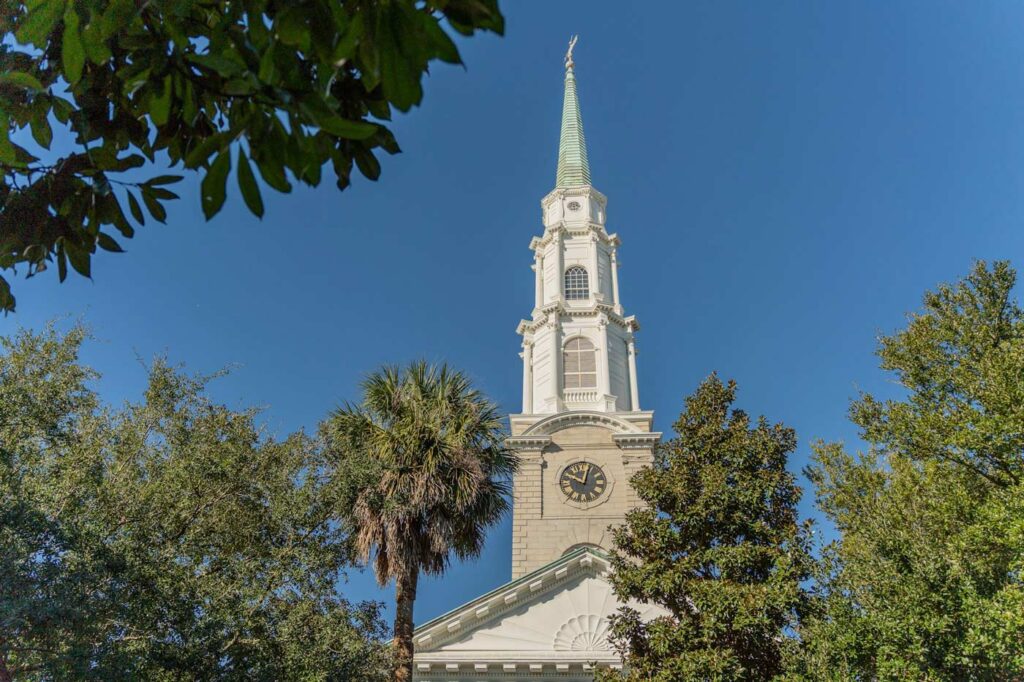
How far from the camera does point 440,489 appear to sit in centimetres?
1830

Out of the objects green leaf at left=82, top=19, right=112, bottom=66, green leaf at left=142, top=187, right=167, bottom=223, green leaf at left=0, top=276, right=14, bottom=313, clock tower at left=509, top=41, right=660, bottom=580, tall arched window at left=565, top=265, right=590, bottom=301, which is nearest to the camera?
green leaf at left=82, top=19, right=112, bottom=66

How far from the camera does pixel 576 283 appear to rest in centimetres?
4522

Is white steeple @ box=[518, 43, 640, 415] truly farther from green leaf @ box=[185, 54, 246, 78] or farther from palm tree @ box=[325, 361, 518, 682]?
green leaf @ box=[185, 54, 246, 78]

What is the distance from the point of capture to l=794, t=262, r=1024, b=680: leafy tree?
Result: 1392 cm

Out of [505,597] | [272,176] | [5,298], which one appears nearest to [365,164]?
[272,176]

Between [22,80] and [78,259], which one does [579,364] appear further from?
[22,80]

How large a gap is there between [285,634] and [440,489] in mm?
4884

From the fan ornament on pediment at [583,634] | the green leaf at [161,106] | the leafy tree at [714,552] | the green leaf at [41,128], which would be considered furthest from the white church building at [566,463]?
the green leaf at [161,106]

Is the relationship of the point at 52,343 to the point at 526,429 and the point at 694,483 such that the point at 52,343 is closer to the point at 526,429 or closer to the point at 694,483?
the point at 694,483

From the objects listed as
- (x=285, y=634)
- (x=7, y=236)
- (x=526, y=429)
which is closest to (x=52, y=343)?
(x=285, y=634)

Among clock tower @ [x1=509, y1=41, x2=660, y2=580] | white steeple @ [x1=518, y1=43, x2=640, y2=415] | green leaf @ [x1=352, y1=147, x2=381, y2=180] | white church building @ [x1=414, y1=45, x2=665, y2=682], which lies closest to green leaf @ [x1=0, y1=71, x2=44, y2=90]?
green leaf @ [x1=352, y1=147, x2=381, y2=180]

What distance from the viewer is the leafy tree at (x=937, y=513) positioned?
13.9 m

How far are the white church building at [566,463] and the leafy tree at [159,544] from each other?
30.4 feet

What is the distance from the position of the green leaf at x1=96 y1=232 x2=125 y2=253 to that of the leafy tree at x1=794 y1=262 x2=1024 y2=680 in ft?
48.0
